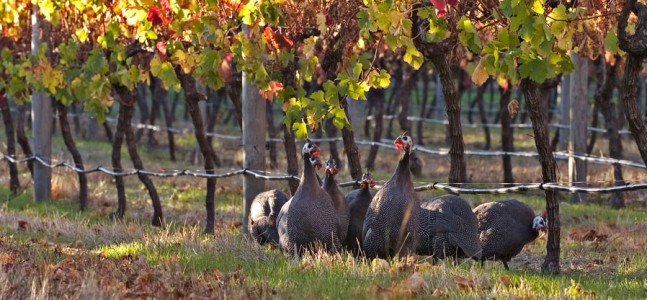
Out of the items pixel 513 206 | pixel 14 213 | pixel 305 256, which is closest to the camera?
pixel 305 256

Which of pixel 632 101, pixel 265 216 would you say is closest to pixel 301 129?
pixel 632 101

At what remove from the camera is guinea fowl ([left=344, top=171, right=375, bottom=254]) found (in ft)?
34.1

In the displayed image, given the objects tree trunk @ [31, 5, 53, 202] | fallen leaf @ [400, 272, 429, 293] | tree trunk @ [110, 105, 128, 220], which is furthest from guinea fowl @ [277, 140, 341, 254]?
tree trunk @ [31, 5, 53, 202]

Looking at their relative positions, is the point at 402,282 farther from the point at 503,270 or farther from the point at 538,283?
the point at 503,270

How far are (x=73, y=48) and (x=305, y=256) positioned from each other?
15.4 feet

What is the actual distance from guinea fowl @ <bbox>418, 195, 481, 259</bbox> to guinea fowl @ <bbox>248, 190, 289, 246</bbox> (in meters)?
1.63

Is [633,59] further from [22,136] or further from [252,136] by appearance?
[22,136]

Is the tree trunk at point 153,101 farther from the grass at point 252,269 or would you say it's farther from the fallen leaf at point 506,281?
the fallen leaf at point 506,281

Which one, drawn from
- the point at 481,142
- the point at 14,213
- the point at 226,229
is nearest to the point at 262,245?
the point at 226,229

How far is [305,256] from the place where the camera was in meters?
9.31

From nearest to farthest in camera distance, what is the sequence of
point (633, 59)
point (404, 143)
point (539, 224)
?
point (633, 59), point (404, 143), point (539, 224)

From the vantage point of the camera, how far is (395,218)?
946cm

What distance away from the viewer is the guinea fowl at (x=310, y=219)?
32.3ft

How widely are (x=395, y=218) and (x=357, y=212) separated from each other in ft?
3.57
